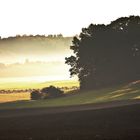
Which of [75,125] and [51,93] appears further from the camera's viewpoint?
[51,93]

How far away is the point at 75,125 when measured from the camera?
42.1 meters

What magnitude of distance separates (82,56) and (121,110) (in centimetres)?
4987

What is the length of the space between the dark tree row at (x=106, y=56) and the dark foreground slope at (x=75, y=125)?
4302cm

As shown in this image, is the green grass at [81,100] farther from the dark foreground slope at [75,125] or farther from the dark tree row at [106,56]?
the dark foreground slope at [75,125]

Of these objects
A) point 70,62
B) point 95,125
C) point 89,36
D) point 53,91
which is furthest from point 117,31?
point 95,125

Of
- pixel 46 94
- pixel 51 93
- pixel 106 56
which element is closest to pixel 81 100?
pixel 51 93

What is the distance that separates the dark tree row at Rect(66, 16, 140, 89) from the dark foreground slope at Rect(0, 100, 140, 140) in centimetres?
4302

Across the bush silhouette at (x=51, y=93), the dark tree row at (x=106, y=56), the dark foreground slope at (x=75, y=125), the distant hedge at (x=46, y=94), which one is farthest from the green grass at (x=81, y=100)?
the dark foreground slope at (x=75, y=125)

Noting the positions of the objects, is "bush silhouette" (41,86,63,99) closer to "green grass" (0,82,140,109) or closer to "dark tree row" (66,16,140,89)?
"green grass" (0,82,140,109)

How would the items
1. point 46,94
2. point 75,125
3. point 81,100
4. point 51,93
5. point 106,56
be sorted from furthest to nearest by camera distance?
point 106,56 → point 51,93 → point 46,94 → point 81,100 → point 75,125

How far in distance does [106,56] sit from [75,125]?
186 ft

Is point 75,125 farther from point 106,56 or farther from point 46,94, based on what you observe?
point 106,56

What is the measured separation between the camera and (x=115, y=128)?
38.3 m

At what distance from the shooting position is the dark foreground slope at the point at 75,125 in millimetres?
35656
